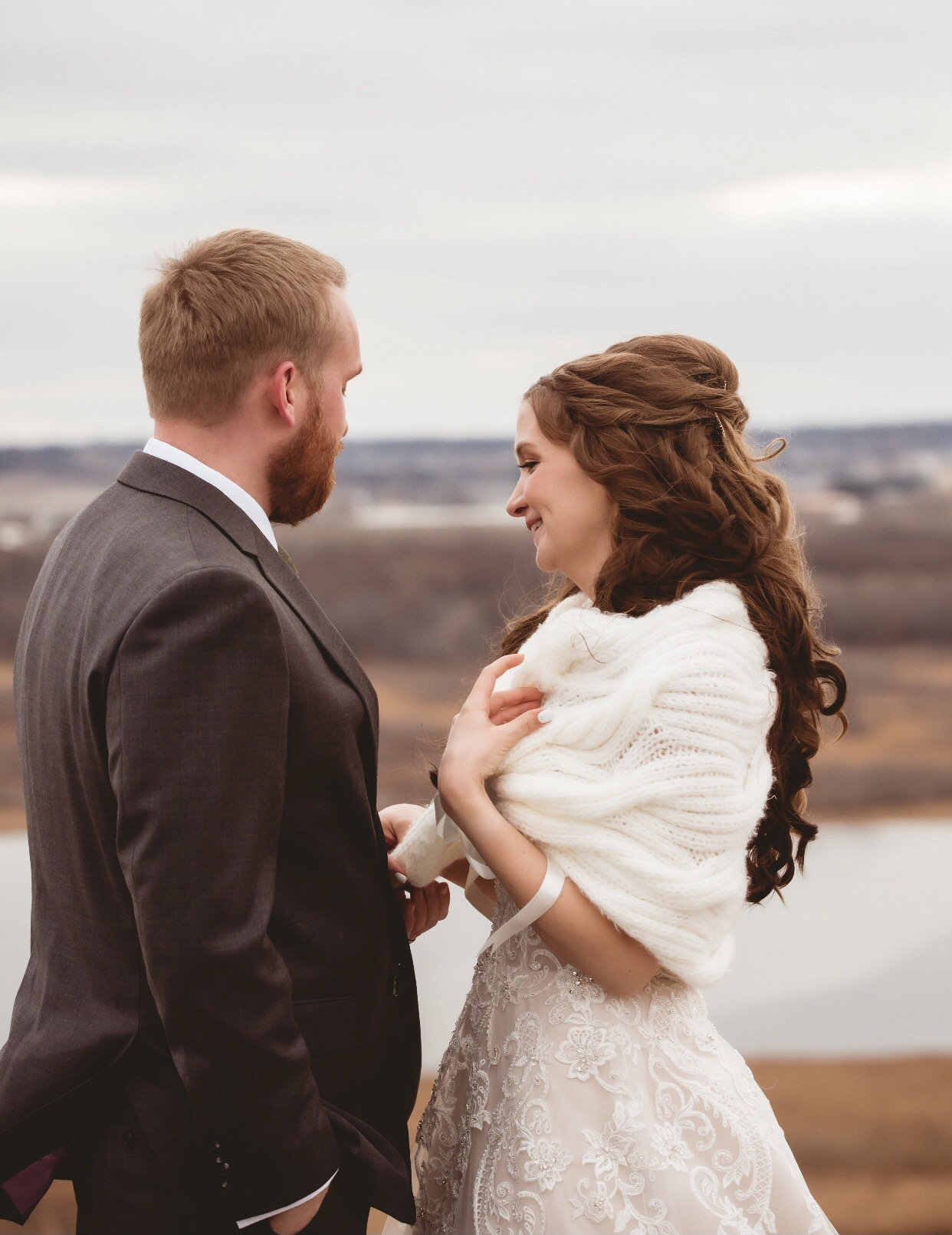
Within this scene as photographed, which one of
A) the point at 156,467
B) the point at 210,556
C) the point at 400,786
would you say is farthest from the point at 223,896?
the point at 400,786

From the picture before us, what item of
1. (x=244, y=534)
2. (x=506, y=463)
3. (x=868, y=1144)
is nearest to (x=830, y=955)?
(x=868, y=1144)

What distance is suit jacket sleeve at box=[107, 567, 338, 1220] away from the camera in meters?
1.09

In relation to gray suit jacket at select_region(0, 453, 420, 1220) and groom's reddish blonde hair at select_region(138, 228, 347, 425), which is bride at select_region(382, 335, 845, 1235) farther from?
groom's reddish blonde hair at select_region(138, 228, 347, 425)

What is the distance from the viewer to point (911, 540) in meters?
7.72

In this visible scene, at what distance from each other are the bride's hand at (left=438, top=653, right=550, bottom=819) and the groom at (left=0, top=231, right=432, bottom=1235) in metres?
0.09

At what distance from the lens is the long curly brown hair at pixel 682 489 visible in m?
1.42

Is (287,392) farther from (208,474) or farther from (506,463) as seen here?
(506,463)

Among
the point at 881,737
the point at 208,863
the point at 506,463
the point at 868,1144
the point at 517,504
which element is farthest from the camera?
the point at 881,737

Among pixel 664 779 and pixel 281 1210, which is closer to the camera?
pixel 281 1210

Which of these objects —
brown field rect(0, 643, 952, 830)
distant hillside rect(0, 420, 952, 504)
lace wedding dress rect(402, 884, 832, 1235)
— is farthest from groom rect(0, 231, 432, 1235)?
brown field rect(0, 643, 952, 830)

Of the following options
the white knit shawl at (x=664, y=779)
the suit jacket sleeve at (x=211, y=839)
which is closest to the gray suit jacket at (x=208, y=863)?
the suit jacket sleeve at (x=211, y=839)

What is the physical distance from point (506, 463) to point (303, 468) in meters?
6.06

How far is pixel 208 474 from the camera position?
4.21 feet

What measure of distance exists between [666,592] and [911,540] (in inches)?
269
